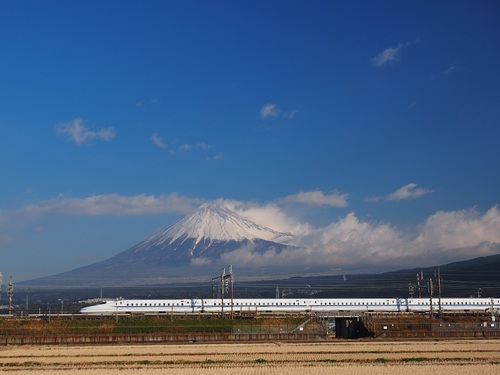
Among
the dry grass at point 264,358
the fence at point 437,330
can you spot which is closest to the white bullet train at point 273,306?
the fence at point 437,330

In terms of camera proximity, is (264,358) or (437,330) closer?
(264,358)

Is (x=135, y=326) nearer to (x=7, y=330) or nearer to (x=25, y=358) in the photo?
(x=7, y=330)

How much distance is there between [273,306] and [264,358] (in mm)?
50587

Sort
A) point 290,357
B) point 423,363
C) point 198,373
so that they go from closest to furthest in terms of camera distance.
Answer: point 198,373 → point 423,363 → point 290,357

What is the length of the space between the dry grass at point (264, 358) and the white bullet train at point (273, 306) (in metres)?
37.0

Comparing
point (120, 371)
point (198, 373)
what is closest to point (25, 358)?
point (120, 371)

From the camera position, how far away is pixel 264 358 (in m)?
39.9

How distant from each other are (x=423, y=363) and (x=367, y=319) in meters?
25.9

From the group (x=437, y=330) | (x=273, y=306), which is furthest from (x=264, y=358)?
(x=273, y=306)

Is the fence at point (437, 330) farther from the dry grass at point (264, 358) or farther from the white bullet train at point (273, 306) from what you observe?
the white bullet train at point (273, 306)

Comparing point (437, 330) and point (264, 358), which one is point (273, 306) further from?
point (264, 358)

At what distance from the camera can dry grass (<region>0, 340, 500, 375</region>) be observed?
115 ft

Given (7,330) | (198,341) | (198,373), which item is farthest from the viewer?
(7,330)

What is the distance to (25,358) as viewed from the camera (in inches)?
1658
